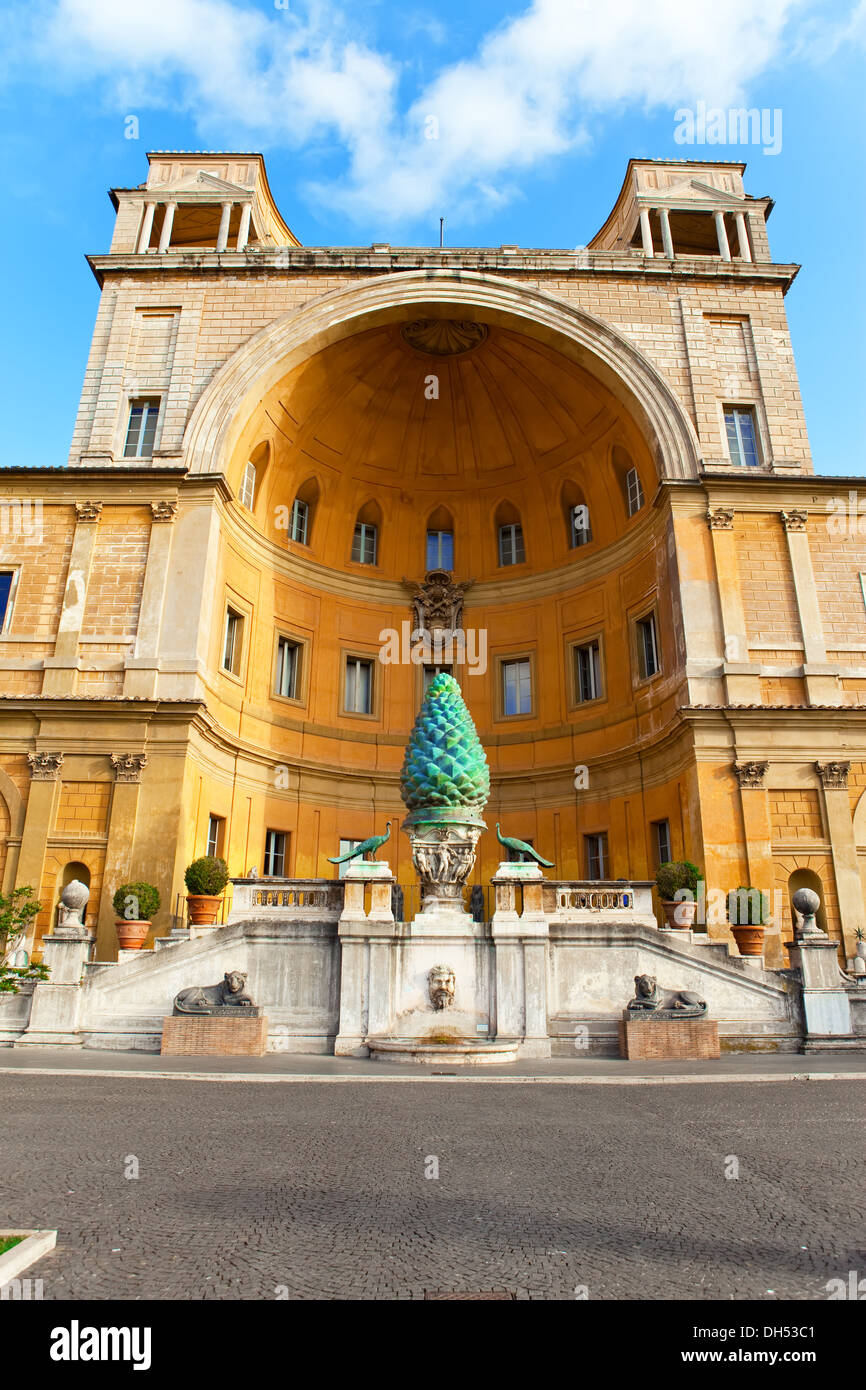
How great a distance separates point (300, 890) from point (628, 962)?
5629mm

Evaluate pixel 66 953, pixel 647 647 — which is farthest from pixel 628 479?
pixel 66 953

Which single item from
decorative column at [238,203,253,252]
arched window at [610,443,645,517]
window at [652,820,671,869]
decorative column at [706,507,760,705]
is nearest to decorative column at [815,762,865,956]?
decorative column at [706,507,760,705]

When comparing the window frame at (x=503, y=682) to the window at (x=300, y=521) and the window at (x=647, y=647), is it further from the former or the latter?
the window at (x=300, y=521)

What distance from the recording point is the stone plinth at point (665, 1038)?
13.3m

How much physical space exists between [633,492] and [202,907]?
16.7 metres

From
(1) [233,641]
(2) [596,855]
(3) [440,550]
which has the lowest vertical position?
(2) [596,855]

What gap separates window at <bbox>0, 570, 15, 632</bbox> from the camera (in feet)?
73.0

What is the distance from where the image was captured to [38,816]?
66.8ft

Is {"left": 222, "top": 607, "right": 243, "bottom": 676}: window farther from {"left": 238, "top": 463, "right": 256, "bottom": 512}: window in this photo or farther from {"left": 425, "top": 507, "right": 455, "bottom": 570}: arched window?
{"left": 425, "top": 507, "right": 455, "bottom": 570}: arched window

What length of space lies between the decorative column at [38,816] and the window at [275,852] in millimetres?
6220

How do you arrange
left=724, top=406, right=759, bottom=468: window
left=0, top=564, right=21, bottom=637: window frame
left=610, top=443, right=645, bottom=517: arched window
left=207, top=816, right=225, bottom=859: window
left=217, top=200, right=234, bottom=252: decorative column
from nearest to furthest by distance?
A: left=0, top=564, right=21, bottom=637: window frame < left=207, top=816, right=225, bottom=859: window < left=724, top=406, right=759, bottom=468: window < left=610, top=443, right=645, bottom=517: arched window < left=217, top=200, right=234, bottom=252: decorative column

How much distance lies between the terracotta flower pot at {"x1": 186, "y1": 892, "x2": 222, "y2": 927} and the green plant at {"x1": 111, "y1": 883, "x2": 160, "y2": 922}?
Answer: 75cm

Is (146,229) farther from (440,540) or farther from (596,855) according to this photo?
(596,855)
